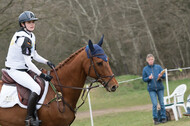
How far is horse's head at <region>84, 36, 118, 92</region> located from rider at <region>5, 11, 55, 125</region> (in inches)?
31.2

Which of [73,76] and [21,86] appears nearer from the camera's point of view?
[21,86]

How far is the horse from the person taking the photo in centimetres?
618

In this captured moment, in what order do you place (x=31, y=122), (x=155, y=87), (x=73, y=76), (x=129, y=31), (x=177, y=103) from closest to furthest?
(x=31, y=122) < (x=73, y=76) < (x=155, y=87) < (x=177, y=103) < (x=129, y=31)

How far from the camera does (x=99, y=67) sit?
630 cm

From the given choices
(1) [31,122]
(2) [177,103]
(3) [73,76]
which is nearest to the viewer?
(1) [31,122]

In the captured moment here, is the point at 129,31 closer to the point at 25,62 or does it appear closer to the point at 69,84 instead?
the point at 69,84

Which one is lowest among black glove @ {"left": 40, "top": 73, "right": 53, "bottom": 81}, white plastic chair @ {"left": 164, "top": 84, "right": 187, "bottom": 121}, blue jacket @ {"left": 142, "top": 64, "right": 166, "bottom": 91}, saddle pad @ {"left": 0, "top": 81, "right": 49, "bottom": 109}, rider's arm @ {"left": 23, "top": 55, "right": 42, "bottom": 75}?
white plastic chair @ {"left": 164, "top": 84, "right": 187, "bottom": 121}

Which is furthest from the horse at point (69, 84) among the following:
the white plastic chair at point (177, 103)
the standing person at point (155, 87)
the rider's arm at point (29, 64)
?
the white plastic chair at point (177, 103)

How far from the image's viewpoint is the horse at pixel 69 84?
20.3ft

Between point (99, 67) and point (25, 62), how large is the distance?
1.33 metres

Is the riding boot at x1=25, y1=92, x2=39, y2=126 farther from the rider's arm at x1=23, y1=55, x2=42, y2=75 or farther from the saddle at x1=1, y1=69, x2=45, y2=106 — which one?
the rider's arm at x1=23, y1=55, x2=42, y2=75

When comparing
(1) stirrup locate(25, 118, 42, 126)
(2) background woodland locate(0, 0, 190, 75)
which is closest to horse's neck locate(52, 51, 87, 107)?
(1) stirrup locate(25, 118, 42, 126)

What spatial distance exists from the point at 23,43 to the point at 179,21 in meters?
24.6

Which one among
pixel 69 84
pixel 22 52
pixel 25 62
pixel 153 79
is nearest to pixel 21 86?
pixel 25 62
